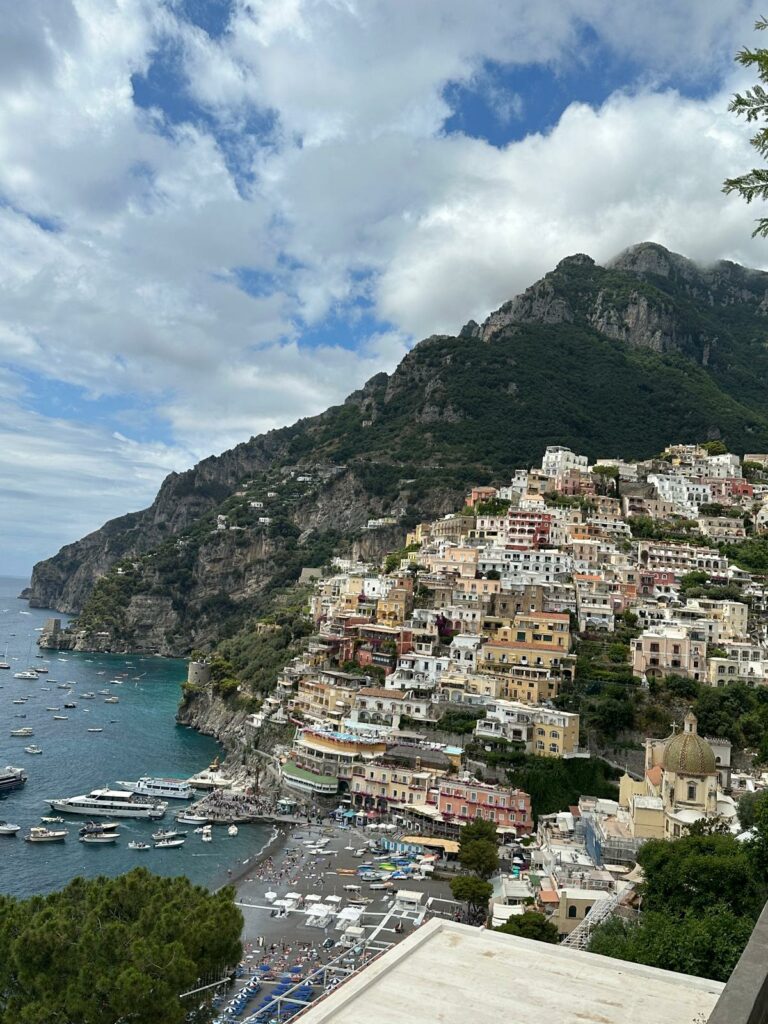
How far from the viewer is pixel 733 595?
62312mm

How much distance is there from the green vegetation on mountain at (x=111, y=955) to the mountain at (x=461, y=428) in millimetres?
93405

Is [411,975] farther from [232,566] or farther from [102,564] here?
[102,564]

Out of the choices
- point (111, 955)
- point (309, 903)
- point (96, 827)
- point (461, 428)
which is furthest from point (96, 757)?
point (461, 428)

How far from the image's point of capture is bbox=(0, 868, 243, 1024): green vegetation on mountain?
17000 millimetres

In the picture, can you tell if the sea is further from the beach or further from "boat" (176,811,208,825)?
the beach

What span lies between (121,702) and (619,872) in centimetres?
6371

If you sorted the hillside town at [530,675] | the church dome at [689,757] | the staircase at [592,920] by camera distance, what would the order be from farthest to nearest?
the church dome at [689,757]
the hillside town at [530,675]
the staircase at [592,920]

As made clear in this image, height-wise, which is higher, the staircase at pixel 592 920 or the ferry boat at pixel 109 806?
the staircase at pixel 592 920

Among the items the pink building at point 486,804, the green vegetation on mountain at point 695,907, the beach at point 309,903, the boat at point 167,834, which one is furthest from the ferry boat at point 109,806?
the green vegetation on mountain at point 695,907

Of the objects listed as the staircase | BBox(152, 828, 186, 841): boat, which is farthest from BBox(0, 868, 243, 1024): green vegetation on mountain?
BBox(152, 828, 186, 841): boat

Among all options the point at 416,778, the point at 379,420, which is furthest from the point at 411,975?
the point at 379,420

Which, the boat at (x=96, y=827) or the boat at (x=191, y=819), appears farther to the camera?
the boat at (x=191, y=819)

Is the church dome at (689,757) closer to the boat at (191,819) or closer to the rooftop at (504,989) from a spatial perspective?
the boat at (191,819)

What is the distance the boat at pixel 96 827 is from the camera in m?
43.8
